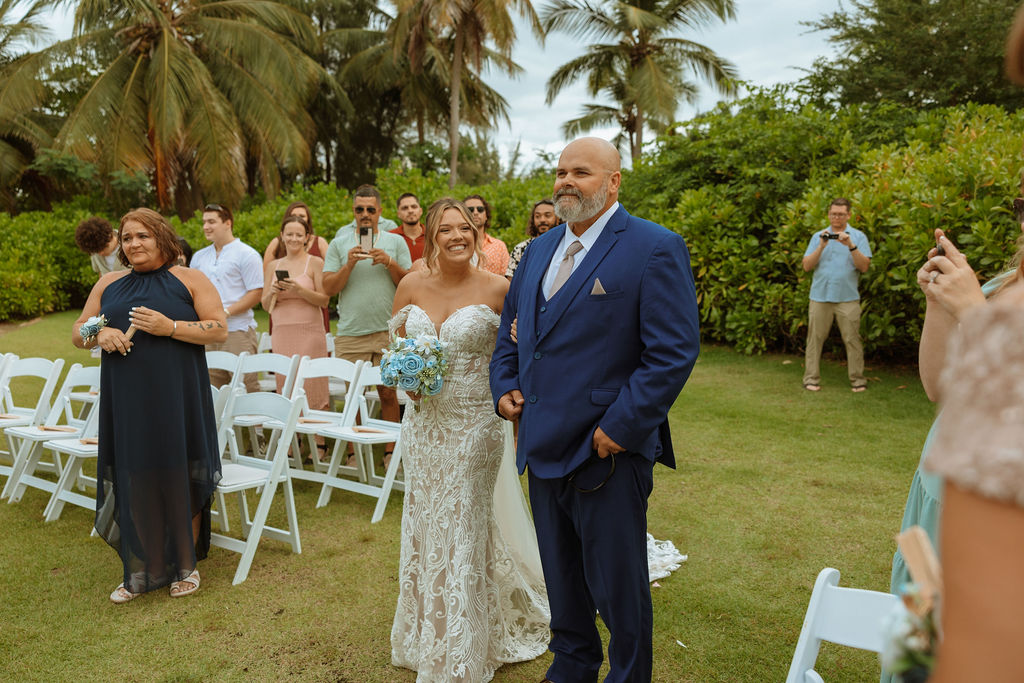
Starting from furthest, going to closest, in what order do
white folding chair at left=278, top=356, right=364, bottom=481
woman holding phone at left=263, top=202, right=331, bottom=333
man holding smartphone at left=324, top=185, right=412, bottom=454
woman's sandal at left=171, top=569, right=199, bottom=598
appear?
woman holding phone at left=263, top=202, right=331, bottom=333 → man holding smartphone at left=324, top=185, right=412, bottom=454 → white folding chair at left=278, top=356, right=364, bottom=481 → woman's sandal at left=171, top=569, right=199, bottom=598


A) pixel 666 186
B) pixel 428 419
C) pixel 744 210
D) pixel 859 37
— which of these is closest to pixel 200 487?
pixel 428 419

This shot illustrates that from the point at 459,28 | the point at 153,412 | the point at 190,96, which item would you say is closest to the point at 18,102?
the point at 190,96

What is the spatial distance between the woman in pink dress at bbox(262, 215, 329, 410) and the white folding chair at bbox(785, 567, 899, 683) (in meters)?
5.77

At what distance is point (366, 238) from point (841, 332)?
5997 mm

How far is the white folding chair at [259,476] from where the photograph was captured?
4.62 meters

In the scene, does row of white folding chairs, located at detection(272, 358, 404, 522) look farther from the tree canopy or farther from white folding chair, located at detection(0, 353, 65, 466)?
the tree canopy

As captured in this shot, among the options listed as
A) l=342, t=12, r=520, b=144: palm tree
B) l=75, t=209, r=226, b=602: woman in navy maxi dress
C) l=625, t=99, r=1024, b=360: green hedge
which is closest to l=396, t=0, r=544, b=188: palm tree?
l=342, t=12, r=520, b=144: palm tree

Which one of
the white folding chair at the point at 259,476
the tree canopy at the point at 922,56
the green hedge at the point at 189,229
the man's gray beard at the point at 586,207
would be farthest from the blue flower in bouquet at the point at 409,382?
the tree canopy at the point at 922,56

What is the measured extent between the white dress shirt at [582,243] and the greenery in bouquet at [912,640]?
2.14 meters

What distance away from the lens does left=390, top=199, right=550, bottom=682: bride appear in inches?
134

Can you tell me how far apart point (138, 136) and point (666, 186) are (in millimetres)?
16230

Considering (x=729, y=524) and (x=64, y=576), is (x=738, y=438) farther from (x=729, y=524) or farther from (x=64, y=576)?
(x=64, y=576)

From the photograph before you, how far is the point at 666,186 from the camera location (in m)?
13.0

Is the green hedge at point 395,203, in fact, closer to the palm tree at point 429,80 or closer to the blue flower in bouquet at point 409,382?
the blue flower in bouquet at point 409,382
